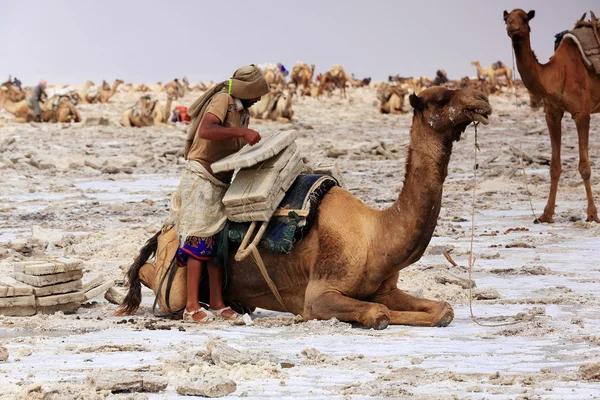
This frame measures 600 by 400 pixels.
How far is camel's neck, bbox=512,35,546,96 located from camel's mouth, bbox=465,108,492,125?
6129 millimetres

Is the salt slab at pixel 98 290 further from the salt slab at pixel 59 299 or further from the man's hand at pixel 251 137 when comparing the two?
the man's hand at pixel 251 137

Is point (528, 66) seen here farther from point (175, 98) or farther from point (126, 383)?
point (175, 98)

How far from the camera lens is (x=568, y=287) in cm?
836

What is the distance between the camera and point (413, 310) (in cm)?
712

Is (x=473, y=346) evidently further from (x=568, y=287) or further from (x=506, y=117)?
(x=506, y=117)

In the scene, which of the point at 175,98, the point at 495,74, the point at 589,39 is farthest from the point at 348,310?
the point at 495,74

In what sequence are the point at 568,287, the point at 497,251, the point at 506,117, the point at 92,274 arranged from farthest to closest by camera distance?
the point at 506,117 < the point at 497,251 < the point at 92,274 < the point at 568,287

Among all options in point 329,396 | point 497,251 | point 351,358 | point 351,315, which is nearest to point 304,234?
point 351,315

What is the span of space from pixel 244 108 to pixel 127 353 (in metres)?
2.20

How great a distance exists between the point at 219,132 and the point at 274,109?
25790mm

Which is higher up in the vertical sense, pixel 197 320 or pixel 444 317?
pixel 444 317

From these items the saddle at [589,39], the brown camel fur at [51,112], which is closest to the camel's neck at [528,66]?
the saddle at [589,39]

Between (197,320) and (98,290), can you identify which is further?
(98,290)

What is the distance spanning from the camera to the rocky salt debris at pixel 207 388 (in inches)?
194
